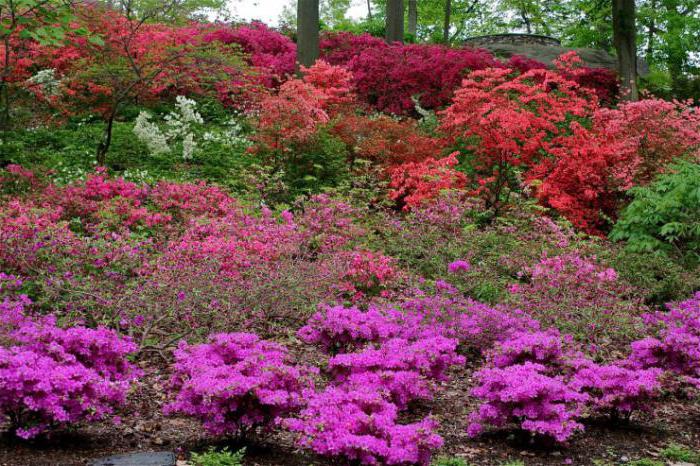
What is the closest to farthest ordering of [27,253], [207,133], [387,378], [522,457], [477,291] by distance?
[522,457], [387,378], [27,253], [477,291], [207,133]

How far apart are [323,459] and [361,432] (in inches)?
15.4

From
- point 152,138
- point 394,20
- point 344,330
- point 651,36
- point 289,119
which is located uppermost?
point 651,36

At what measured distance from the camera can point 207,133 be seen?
42.3 feet

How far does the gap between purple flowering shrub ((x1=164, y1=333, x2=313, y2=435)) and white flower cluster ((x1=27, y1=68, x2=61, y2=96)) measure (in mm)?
10098

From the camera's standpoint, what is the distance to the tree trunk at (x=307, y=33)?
15.4 metres

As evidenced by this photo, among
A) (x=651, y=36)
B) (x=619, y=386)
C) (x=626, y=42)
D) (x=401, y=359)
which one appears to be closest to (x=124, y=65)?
(x=401, y=359)

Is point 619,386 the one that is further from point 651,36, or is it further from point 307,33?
point 651,36

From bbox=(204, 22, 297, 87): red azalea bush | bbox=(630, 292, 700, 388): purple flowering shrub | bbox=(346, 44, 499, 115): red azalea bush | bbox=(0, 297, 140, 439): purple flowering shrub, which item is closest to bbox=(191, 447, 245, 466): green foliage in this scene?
bbox=(0, 297, 140, 439): purple flowering shrub

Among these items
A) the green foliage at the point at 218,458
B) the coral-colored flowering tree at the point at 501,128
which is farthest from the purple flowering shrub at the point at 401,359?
the coral-colored flowering tree at the point at 501,128

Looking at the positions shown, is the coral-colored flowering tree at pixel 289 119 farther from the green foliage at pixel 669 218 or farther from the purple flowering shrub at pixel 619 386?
the purple flowering shrub at pixel 619 386

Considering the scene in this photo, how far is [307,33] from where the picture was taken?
50.9ft

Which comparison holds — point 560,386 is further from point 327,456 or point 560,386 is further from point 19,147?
point 19,147

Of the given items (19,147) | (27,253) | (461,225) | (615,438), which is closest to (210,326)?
(27,253)

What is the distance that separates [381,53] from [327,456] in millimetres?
13963
